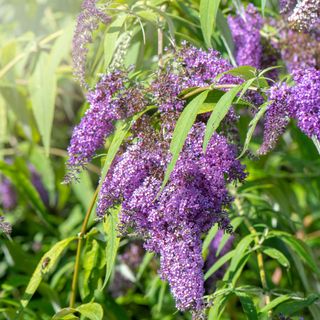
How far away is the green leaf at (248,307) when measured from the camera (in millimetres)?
2312

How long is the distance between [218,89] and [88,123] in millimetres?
377

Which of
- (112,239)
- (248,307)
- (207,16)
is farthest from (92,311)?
(207,16)

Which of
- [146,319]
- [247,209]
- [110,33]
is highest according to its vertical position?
[110,33]

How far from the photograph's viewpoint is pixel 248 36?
2871 mm

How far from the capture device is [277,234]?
2793 millimetres

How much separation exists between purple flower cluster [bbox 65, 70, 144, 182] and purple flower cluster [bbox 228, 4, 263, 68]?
29.8 inches

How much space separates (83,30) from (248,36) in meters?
0.73

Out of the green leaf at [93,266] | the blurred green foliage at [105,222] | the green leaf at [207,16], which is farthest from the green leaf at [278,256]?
the green leaf at [207,16]

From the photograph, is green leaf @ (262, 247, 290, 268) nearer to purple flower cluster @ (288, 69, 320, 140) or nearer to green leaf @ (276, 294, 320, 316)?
green leaf @ (276, 294, 320, 316)

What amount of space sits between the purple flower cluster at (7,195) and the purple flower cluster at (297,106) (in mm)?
3247

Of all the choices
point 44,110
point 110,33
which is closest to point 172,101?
point 110,33

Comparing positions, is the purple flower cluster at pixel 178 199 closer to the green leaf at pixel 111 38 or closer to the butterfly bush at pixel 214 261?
the green leaf at pixel 111 38

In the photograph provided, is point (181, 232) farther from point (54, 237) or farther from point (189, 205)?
point (54, 237)

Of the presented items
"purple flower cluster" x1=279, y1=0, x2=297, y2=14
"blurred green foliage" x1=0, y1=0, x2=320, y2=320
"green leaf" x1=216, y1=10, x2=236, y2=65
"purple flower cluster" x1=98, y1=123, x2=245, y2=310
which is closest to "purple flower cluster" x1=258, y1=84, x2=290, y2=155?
"purple flower cluster" x1=98, y1=123, x2=245, y2=310
